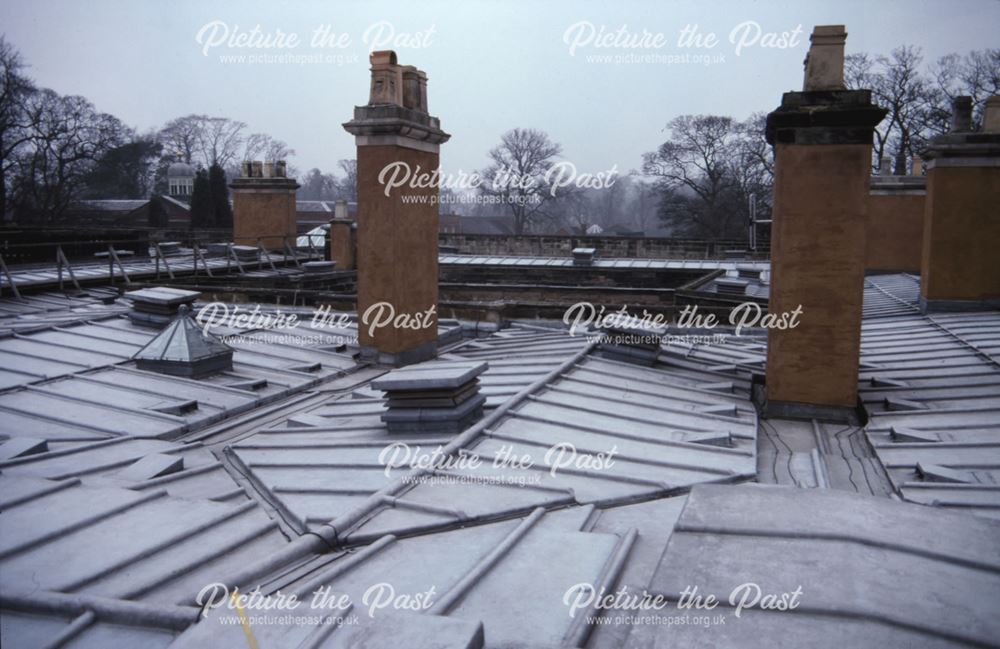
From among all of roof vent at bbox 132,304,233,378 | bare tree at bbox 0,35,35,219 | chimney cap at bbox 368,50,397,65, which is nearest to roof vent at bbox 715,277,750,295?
chimney cap at bbox 368,50,397,65

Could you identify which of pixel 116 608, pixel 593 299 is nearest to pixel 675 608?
pixel 116 608

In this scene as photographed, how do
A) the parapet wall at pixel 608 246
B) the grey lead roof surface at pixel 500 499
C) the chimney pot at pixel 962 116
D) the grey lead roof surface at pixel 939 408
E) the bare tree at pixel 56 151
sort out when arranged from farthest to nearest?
1. the bare tree at pixel 56 151
2. the parapet wall at pixel 608 246
3. the chimney pot at pixel 962 116
4. the grey lead roof surface at pixel 939 408
5. the grey lead roof surface at pixel 500 499

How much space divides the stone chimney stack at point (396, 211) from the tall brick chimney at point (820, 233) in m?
4.92

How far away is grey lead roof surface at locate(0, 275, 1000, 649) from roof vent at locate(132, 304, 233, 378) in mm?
337

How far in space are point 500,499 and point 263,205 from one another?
24363 mm

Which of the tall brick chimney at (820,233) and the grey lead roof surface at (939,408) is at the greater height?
the tall brick chimney at (820,233)

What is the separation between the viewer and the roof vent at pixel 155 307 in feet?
38.9

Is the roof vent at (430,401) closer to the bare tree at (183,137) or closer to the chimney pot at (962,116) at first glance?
the chimney pot at (962,116)

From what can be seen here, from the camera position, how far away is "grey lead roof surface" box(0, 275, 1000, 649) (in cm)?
314

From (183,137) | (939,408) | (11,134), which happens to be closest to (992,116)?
(939,408)

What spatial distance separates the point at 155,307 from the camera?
1194 centimetres

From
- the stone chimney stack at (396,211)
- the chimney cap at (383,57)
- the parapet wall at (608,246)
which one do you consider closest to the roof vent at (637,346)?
the stone chimney stack at (396,211)

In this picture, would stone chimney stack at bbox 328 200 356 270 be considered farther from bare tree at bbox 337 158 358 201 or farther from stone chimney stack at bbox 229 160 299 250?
bare tree at bbox 337 158 358 201

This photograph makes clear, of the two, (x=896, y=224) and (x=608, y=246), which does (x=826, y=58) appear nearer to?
(x=896, y=224)
